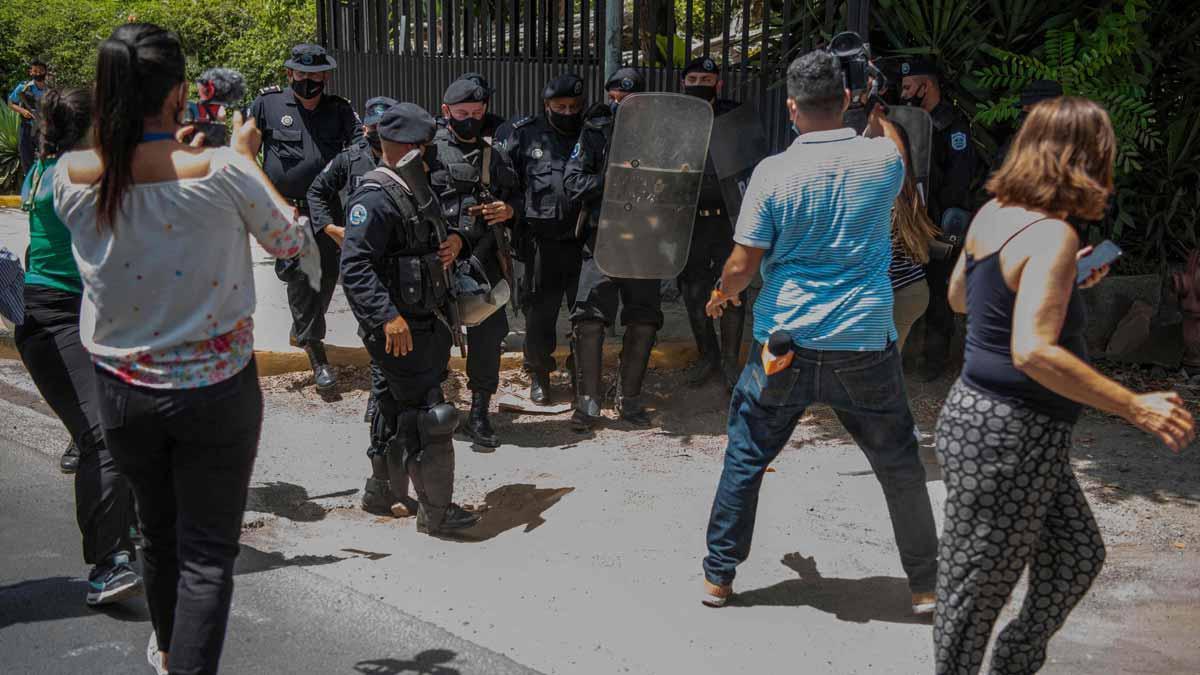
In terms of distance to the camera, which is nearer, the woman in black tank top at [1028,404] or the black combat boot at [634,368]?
the woman in black tank top at [1028,404]

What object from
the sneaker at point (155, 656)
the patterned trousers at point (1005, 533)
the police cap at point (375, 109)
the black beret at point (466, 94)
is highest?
the black beret at point (466, 94)

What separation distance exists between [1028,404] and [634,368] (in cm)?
379

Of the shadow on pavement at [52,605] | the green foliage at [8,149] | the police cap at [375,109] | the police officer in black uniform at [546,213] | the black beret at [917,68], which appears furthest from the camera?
the green foliage at [8,149]

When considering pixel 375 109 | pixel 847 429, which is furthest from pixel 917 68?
pixel 847 429

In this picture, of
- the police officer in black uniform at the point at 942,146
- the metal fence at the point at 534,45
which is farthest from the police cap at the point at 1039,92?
the metal fence at the point at 534,45

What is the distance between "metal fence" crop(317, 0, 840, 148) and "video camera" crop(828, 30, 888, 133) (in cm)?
146

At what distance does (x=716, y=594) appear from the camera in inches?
176

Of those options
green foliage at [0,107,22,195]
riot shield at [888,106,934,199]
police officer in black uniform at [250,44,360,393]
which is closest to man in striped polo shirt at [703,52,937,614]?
riot shield at [888,106,934,199]

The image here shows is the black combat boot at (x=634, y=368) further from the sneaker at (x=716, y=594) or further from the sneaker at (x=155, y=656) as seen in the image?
the sneaker at (x=155, y=656)

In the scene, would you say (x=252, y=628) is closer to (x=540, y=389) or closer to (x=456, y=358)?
(x=540, y=389)

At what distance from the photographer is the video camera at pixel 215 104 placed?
3.68m

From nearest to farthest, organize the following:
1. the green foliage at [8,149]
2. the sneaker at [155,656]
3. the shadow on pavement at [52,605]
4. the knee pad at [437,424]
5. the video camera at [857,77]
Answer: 1. the sneaker at [155,656]
2. the shadow on pavement at [52,605]
3. the video camera at [857,77]
4. the knee pad at [437,424]
5. the green foliage at [8,149]

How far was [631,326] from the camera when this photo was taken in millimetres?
6832

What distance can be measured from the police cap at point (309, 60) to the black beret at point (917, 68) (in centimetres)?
329
